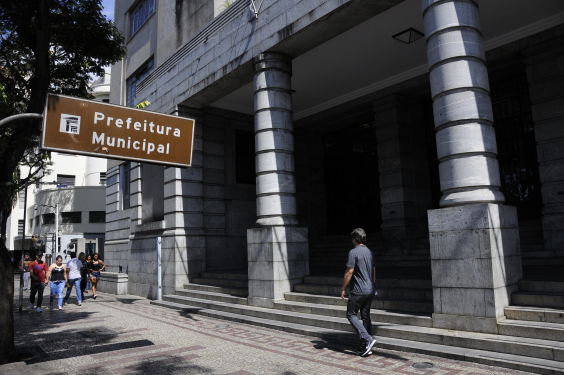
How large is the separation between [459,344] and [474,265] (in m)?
1.26

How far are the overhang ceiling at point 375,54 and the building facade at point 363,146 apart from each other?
56mm

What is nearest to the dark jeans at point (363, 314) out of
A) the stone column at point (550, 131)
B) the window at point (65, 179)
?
the stone column at point (550, 131)

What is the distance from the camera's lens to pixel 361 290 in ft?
23.4

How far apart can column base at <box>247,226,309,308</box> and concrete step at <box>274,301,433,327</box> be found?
512 mm

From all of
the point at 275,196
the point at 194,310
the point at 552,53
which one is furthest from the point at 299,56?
the point at 194,310

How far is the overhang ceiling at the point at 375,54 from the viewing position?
35.5ft

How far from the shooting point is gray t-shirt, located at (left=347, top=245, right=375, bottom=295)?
7160 millimetres

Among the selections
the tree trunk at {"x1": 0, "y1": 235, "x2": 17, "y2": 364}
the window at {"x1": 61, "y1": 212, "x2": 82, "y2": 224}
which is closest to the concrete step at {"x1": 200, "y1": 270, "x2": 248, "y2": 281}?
the tree trunk at {"x1": 0, "y1": 235, "x2": 17, "y2": 364}

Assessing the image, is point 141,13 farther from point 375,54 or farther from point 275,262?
point 275,262

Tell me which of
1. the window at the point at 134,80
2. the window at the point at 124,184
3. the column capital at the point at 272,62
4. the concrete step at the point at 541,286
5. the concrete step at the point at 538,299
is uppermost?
the window at the point at 134,80

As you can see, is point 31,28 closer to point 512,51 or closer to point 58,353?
point 58,353

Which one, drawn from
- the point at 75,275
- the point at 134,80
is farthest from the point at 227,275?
the point at 134,80

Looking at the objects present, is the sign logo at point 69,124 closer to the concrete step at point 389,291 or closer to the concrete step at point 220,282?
the concrete step at point 389,291

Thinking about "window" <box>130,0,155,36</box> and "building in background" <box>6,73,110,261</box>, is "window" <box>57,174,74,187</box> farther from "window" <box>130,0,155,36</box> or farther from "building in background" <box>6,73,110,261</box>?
"window" <box>130,0,155,36</box>
